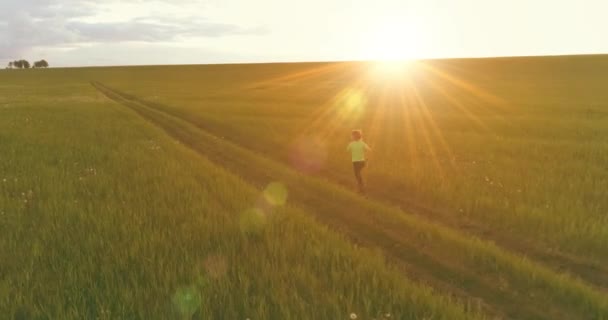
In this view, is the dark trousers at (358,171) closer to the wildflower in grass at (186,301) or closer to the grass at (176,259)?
the grass at (176,259)

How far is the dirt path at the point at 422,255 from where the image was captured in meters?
5.05

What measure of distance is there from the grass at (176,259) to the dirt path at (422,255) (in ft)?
2.53

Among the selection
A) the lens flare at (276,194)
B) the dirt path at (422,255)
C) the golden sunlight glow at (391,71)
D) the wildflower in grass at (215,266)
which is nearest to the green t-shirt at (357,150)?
the dirt path at (422,255)

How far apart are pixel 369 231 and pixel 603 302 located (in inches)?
142

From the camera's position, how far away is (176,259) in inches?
200

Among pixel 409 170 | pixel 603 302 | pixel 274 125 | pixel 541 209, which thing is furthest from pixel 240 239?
pixel 274 125

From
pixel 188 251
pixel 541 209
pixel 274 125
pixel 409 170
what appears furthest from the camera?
pixel 274 125

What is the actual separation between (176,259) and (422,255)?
3.83 m

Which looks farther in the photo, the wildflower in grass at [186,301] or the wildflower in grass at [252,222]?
the wildflower in grass at [252,222]

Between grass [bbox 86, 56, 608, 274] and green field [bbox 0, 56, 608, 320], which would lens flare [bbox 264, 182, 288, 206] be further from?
grass [bbox 86, 56, 608, 274]

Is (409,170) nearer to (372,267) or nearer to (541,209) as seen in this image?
(541,209)

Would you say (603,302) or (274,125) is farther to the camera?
(274,125)

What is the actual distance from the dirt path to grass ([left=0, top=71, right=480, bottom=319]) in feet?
2.53

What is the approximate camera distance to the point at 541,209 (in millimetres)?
8062
